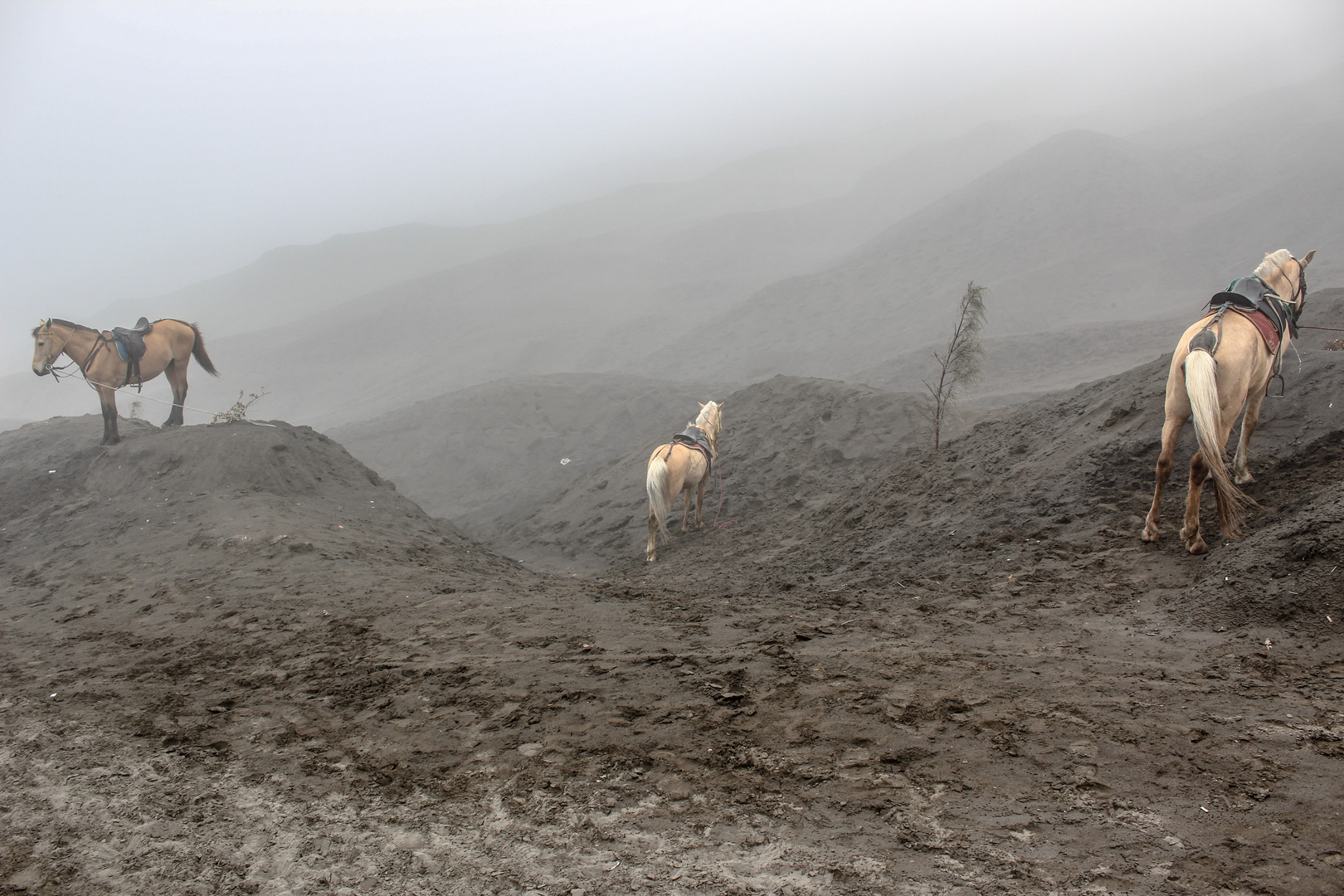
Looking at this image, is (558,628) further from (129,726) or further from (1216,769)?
(1216,769)

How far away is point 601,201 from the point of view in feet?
489

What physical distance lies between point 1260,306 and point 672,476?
258 inches

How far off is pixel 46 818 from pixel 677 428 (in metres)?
17.5

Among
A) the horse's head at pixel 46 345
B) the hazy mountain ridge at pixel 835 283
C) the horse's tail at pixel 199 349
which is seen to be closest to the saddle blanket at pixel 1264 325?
the horse's tail at pixel 199 349

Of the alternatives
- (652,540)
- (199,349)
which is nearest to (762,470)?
(652,540)

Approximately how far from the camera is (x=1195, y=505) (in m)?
4.75

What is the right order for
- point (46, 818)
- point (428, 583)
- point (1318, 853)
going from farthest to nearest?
1. point (428, 583)
2. point (46, 818)
3. point (1318, 853)

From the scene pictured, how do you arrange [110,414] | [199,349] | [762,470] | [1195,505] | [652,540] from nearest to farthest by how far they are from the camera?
[1195,505] < [652,540] < [110,414] < [199,349] < [762,470]

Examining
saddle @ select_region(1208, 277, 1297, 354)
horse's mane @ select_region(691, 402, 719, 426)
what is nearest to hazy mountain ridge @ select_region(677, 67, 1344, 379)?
horse's mane @ select_region(691, 402, 719, 426)

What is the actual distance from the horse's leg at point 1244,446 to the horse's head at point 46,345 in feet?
51.9

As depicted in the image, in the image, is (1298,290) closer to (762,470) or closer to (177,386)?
(762,470)

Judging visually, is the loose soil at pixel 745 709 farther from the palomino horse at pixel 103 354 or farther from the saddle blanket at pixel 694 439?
the palomino horse at pixel 103 354

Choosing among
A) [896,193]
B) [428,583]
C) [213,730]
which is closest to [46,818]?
→ [213,730]

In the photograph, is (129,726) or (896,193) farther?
(896,193)
